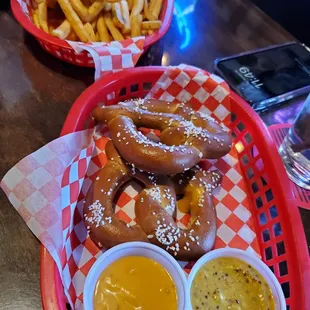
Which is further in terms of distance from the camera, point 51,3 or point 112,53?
point 51,3

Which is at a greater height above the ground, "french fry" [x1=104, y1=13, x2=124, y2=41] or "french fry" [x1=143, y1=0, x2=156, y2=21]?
"french fry" [x1=143, y1=0, x2=156, y2=21]

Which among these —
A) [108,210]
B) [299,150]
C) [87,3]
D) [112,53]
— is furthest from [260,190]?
[87,3]

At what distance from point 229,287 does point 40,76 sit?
2.84ft

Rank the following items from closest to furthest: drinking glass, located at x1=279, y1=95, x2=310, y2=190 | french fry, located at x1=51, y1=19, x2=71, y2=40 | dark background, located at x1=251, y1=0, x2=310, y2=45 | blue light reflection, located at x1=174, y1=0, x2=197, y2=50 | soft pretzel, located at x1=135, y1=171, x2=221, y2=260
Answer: soft pretzel, located at x1=135, y1=171, x2=221, y2=260 → drinking glass, located at x1=279, y1=95, x2=310, y2=190 → french fry, located at x1=51, y1=19, x2=71, y2=40 → blue light reflection, located at x1=174, y1=0, x2=197, y2=50 → dark background, located at x1=251, y1=0, x2=310, y2=45

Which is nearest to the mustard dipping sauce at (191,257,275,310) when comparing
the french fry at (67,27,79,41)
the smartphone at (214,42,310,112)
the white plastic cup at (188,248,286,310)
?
the white plastic cup at (188,248,286,310)

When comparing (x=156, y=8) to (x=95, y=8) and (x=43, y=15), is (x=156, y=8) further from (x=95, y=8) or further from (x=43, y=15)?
(x=43, y=15)

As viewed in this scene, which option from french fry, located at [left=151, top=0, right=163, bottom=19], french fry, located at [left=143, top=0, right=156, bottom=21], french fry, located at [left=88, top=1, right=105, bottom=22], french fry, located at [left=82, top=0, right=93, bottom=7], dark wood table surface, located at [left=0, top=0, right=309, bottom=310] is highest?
french fry, located at [left=151, top=0, right=163, bottom=19]

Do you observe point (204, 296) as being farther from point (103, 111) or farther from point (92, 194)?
point (103, 111)

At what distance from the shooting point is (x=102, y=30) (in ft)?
4.38

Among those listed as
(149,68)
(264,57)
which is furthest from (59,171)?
(264,57)

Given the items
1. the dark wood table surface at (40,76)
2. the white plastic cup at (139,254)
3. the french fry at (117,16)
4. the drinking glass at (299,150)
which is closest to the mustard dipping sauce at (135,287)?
the white plastic cup at (139,254)

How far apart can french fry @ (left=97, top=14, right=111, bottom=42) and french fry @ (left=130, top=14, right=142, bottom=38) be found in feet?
0.27

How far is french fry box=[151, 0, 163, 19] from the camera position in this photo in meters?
1.37

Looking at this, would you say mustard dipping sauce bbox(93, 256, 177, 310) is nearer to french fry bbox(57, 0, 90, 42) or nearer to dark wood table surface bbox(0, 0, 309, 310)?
dark wood table surface bbox(0, 0, 309, 310)
